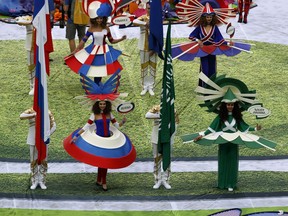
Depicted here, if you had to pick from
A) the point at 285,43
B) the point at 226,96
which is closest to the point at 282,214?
the point at 226,96

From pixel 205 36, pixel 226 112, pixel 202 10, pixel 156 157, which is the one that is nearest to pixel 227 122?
pixel 226 112

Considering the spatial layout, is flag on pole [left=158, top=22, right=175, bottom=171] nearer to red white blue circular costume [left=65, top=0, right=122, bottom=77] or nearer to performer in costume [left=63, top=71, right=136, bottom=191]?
performer in costume [left=63, top=71, right=136, bottom=191]

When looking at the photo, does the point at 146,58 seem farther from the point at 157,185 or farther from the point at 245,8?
the point at 245,8

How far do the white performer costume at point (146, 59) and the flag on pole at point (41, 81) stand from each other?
14.2 ft

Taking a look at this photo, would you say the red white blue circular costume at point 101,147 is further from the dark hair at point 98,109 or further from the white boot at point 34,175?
the white boot at point 34,175

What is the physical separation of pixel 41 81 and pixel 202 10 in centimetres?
492

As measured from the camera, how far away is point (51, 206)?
13555mm

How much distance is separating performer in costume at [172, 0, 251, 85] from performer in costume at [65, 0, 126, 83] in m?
1.44

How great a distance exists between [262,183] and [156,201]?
1.86m

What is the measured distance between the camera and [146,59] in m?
18.4

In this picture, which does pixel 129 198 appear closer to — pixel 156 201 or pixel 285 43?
pixel 156 201

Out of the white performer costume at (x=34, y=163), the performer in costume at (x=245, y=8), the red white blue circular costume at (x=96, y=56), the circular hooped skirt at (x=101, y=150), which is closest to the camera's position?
the circular hooped skirt at (x=101, y=150)

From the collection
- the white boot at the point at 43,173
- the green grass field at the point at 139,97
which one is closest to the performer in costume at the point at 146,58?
the green grass field at the point at 139,97

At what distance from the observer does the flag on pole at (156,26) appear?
16.6 meters
